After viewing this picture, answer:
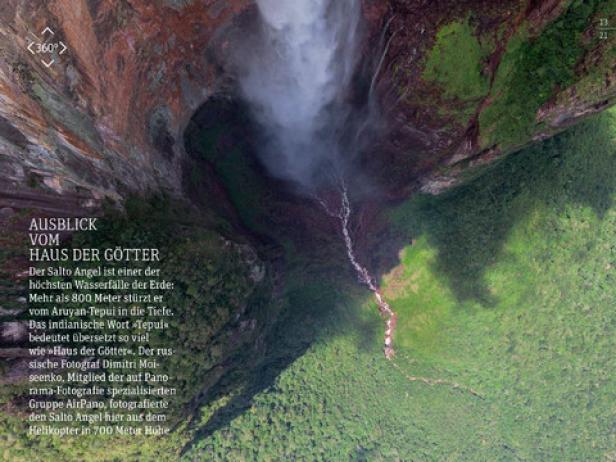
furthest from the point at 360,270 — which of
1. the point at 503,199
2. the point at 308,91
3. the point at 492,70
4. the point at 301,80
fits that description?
the point at 492,70

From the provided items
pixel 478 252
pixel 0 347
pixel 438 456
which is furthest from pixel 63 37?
pixel 438 456

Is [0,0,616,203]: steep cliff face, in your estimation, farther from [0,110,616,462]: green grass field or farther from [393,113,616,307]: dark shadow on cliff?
[0,110,616,462]: green grass field

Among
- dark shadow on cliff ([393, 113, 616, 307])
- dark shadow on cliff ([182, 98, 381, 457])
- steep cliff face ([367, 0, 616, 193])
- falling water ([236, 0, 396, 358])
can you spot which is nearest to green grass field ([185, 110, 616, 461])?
dark shadow on cliff ([393, 113, 616, 307])

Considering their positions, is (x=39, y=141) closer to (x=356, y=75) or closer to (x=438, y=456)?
(x=356, y=75)

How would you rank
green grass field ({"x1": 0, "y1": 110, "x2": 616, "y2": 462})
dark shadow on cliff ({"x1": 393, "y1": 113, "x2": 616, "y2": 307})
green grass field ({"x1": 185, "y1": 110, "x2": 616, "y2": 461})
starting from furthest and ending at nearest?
1. green grass field ({"x1": 185, "y1": 110, "x2": 616, "y2": 461})
2. green grass field ({"x1": 0, "y1": 110, "x2": 616, "y2": 462})
3. dark shadow on cliff ({"x1": 393, "y1": 113, "x2": 616, "y2": 307})

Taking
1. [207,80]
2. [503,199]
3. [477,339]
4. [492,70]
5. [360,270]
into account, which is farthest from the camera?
[360,270]

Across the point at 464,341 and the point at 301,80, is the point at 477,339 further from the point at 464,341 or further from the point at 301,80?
the point at 301,80

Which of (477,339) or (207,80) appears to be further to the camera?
(477,339)
